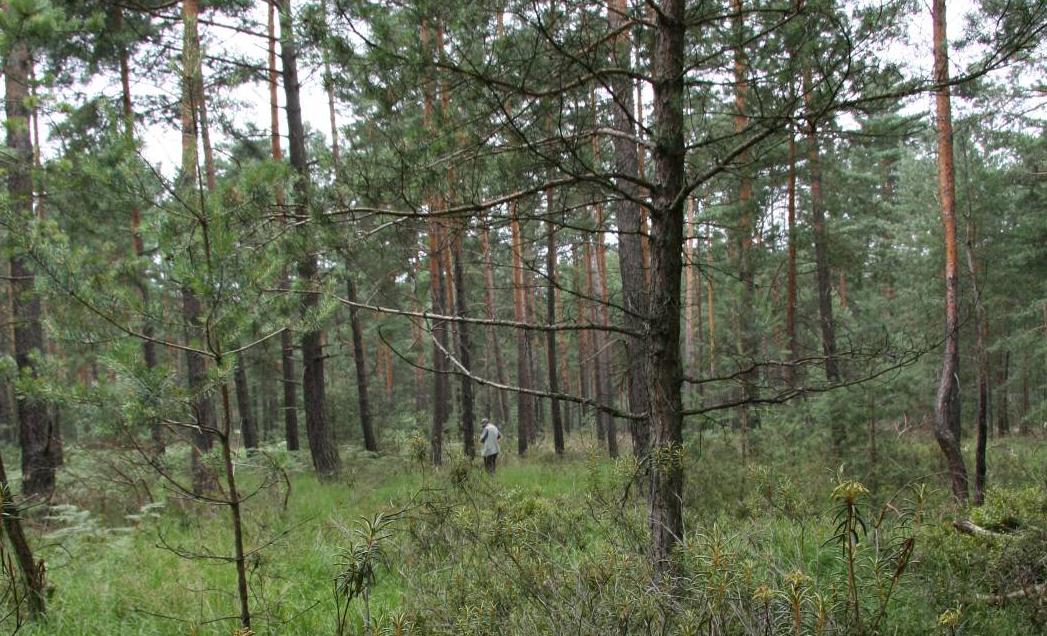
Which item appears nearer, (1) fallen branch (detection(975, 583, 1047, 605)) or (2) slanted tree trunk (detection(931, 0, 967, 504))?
(1) fallen branch (detection(975, 583, 1047, 605))

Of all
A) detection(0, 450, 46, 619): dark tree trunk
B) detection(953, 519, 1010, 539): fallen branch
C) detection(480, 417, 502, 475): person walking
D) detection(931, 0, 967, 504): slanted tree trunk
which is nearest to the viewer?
detection(0, 450, 46, 619): dark tree trunk

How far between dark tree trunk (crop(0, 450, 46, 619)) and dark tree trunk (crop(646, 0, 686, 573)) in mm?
3745

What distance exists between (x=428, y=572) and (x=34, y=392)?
3.02m

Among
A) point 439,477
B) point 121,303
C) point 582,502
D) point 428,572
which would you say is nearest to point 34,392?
point 121,303

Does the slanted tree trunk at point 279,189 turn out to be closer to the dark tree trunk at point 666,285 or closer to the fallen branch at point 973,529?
the dark tree trunk at point 666,285

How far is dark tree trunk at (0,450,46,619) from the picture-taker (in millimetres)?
3514

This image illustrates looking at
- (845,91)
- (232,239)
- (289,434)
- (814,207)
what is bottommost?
(289,434)

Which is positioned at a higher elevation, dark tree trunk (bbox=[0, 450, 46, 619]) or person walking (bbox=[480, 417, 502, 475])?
dark tree trunk (bbox=[0, 450, 46, 619])

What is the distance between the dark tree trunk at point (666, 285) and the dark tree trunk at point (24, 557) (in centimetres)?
375

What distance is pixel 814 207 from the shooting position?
13625mm

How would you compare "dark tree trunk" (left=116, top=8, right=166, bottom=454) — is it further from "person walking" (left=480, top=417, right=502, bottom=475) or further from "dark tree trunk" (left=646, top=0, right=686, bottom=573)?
"person walking" (left=480, top=417, right=502, bottom=475)

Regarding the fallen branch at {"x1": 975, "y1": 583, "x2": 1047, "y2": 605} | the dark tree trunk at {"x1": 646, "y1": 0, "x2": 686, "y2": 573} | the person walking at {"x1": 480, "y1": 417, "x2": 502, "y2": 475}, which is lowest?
the person walking at {"x1": 480, "y1": 417, "x2": 502, "y2": 475}

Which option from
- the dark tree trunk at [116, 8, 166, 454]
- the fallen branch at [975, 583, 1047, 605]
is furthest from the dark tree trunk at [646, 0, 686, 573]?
the dark tree trunk at [116, 8, 166, 454]

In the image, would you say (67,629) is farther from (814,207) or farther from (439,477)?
(814,207)
